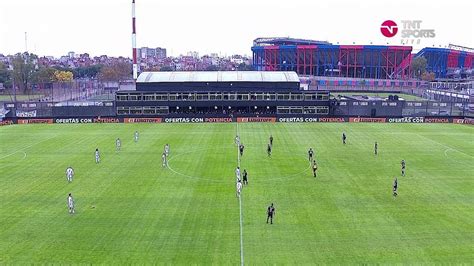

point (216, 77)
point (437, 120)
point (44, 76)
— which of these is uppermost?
point (44, 76)

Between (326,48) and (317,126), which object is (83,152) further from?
(326,48)

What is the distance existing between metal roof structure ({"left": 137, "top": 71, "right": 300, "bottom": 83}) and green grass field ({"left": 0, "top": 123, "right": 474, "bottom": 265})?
1063 inches

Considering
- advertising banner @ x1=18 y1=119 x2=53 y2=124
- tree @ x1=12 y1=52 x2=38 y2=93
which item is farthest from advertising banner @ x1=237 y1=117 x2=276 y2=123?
tree @ x1=12 y1=52 x2=38 y2=93

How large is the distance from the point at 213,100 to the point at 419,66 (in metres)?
120

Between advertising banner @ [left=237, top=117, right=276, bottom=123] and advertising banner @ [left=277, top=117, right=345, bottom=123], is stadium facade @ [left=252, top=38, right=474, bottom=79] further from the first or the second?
advertising banner @ [left=237, top=117, right=276, bottom=123]

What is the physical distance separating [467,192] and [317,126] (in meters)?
36.5

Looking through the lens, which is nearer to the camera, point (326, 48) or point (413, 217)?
point (413, 217)

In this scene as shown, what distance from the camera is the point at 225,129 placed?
64.8 metres

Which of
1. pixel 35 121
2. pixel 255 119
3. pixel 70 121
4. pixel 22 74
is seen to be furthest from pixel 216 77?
pixel 22 74

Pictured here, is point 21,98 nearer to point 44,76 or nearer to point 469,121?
point 44,76

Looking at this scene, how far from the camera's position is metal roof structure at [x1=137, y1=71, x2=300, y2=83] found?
79.1 m

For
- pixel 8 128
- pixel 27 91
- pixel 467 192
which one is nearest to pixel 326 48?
pixel 27 91

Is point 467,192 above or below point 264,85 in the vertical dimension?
below

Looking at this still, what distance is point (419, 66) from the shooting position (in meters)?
168
